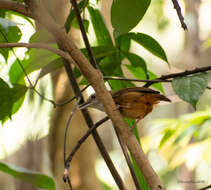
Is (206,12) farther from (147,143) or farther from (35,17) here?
(35,17)

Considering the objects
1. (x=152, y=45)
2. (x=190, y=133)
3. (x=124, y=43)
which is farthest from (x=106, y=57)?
(x=190, y=133)

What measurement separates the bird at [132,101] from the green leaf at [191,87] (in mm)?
155

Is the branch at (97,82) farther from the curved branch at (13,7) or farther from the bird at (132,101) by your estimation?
the bird at (132,101)

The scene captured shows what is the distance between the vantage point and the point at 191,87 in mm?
677

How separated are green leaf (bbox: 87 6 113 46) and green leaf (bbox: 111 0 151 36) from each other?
0.27m

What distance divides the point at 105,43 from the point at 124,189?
49 centimetres

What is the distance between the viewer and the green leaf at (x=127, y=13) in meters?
0.79

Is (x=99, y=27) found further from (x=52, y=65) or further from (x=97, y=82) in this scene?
(x=97, y=82)

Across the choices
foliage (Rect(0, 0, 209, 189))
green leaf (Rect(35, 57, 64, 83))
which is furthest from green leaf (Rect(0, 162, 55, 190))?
green leaf (Rect(35, 57, 64, 83))

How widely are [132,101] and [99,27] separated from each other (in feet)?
1.05

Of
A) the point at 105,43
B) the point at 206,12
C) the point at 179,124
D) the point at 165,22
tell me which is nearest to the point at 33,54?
the point at 105,43

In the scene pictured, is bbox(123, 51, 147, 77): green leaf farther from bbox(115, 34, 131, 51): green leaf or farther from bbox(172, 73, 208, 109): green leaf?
bbox(172, 73, 208, 109): green leaf

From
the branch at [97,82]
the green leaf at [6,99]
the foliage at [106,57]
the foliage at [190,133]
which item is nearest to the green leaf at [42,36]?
the foliage at [106,57]

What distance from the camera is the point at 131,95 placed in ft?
2.95
